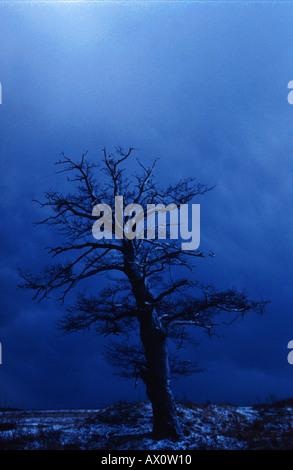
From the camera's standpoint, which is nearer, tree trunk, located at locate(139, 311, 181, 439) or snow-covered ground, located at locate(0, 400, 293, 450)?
snow-covered ground, located at locate(0, 400, 293, 450)

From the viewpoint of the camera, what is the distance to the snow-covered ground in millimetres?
9383

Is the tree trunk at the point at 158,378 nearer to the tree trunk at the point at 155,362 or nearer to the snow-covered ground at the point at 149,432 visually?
the tree trunk at the point at 155,362

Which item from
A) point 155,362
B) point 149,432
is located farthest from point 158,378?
point 149,432

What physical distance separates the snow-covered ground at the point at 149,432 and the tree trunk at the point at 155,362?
43 cm

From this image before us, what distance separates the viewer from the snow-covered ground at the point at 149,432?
9.38 m


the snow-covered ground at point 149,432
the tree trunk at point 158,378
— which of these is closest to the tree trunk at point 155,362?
the tree trunk at point 158,378

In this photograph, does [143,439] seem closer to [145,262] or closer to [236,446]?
[236,446]

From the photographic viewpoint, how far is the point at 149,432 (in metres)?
10.6

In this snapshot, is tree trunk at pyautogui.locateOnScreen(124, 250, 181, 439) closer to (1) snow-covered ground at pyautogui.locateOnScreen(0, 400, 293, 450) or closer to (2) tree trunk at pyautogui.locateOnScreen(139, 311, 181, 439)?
(2) tree trunk at pyautogui.locateOnScreen(139, 311, 181, 439)

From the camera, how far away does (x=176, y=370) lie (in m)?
12.2

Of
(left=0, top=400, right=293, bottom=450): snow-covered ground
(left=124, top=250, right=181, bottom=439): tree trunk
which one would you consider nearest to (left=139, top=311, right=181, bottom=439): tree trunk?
(left=124, top=250, right=181, bottom=439): tree trunk

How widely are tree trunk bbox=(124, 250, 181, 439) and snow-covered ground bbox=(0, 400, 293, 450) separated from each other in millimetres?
431

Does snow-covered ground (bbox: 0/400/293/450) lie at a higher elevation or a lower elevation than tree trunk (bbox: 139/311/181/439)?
lower
